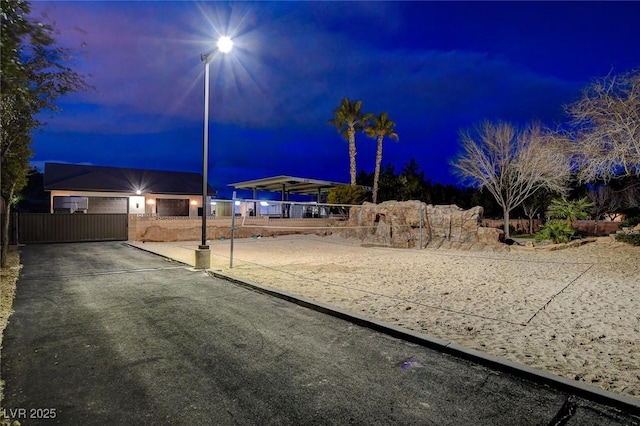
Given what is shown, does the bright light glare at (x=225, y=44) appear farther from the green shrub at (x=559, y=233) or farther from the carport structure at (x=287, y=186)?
the carport structure at (x=287, y=186)

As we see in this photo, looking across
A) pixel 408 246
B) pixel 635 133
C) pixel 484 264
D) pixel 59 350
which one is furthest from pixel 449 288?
pixel 408 246

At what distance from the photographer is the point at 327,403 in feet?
10.8

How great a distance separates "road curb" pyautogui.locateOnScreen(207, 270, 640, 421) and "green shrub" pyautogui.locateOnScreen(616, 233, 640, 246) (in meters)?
14.6

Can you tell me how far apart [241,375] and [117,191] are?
91.8ft

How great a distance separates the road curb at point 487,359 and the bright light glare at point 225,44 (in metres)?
7.37

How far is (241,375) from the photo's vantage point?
3.83m

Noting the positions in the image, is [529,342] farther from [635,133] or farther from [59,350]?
[635,133]

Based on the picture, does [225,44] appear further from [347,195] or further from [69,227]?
[347,195]

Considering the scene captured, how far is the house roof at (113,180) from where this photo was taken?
85.8 feet

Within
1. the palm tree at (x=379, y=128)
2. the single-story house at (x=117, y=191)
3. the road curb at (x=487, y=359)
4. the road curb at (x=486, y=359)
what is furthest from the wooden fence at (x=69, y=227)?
the palm tree at (x=379, y=128)

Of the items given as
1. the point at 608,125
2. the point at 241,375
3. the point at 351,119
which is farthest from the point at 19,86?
the point at 351,119

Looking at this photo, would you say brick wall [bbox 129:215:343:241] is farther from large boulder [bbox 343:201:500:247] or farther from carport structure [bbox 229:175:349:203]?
carport structure [bbox 229:175:349:203]

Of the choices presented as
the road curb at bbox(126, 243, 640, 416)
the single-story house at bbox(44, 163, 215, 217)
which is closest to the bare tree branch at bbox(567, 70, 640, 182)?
the road curb at bbox(126, 243, 640, 416)

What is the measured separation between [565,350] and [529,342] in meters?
0.42
